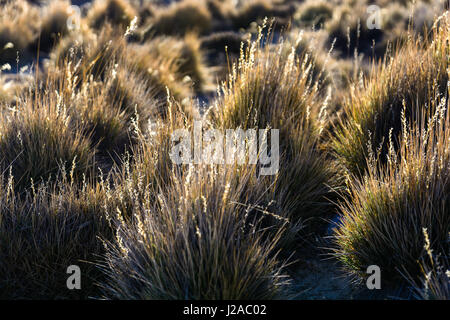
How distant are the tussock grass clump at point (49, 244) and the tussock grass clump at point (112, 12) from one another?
27.4ft

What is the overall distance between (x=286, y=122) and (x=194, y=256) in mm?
1687

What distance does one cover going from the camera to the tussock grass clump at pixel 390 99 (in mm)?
4039

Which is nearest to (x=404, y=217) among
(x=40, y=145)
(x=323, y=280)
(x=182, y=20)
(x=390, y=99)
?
(x=323, y=280)

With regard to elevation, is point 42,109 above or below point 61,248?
above

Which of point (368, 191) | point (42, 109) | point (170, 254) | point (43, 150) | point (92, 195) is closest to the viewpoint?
point (170, 254)

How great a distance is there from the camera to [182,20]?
12.6 meters

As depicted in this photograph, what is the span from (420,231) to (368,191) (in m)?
0.37

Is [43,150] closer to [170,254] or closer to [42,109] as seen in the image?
[42,109]

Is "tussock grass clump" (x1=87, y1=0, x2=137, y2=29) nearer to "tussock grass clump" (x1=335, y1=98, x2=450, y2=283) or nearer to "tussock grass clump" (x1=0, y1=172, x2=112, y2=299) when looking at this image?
"tussock grass clump" (x1=0, y1=172, x2=112, y2=299)

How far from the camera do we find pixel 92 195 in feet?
11.1

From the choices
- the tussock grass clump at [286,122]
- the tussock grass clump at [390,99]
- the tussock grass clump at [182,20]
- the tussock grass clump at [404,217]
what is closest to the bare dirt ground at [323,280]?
the tussock grass clump at [404,217]

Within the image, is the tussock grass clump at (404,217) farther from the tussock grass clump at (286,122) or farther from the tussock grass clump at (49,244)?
the tussock grass clump at (49,244)

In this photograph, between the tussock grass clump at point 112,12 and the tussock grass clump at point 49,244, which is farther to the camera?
the tussock grass clump at point 112,12

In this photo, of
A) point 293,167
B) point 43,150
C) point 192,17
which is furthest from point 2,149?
point 192,17
